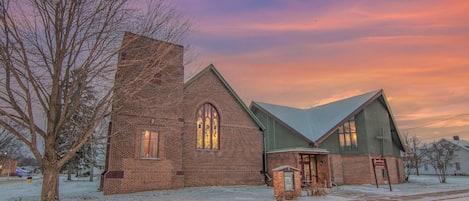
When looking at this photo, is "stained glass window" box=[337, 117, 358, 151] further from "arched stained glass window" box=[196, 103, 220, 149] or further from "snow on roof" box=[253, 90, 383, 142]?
"arched stained glass window" box=[196, 103, 220, 149]

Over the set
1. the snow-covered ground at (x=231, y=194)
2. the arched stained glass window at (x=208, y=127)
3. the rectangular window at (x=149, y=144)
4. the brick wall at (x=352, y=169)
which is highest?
the arched stained glass window at (x=208, y=127)

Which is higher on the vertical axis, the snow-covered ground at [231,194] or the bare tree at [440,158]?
the bare tree at [440,158]

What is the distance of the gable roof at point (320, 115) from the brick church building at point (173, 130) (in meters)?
4.66

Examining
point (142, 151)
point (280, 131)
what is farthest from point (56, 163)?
point (280, 131)

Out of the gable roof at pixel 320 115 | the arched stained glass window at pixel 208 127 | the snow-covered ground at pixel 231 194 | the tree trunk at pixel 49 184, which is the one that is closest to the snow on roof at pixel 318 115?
the gable roof at pixel 320 115

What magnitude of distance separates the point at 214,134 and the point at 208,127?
0.69m

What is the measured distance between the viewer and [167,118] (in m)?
20.2

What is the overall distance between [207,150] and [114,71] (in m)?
10.9

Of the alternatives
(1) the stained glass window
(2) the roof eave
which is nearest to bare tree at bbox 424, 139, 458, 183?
(1) the stained glass window

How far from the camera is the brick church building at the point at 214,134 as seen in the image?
15.9m

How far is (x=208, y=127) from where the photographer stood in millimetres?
22891

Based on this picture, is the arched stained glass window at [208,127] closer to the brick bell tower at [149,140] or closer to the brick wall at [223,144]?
the brick wall at [223,144]

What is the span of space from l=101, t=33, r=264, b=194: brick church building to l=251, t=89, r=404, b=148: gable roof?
4662mm

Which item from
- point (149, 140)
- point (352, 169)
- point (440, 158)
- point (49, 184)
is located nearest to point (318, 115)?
point (352, 169)
